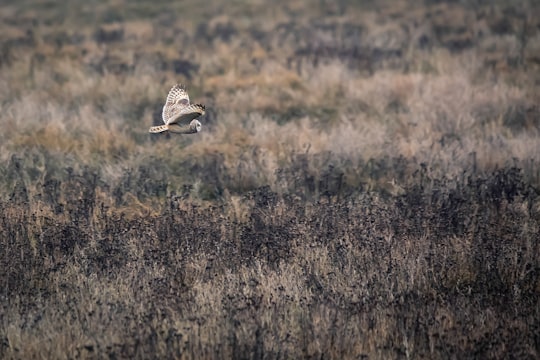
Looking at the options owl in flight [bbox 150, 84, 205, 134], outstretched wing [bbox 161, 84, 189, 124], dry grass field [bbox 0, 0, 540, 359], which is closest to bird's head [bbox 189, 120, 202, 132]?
owl in flight [bbox 150, 84, 205, 134]

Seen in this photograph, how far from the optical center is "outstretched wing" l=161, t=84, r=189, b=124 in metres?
6.47

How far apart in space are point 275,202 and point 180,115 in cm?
125

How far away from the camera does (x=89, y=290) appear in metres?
5.07

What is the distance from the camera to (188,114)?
19.3 ft

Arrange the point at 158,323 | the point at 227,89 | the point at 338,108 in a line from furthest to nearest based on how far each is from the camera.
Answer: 1. the point at 227,89
2. the point at 338,108
3. the point at 158,323

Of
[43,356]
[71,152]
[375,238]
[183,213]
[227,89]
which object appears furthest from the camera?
[227,89]

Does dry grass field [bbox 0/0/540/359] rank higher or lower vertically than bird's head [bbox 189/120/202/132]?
lower

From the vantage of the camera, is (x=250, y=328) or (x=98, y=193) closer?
(x=250, y=328)

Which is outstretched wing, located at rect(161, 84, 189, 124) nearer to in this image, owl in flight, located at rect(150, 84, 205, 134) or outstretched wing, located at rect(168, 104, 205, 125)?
owl in flight, located at rect(150, 84, 205, 134)

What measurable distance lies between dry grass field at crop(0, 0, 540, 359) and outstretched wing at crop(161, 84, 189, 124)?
0.77m

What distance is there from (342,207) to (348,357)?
220 cm

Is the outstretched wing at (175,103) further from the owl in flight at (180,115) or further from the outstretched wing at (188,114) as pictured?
the outstretched wing at (188,114)

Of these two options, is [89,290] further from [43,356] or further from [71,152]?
[71,152]

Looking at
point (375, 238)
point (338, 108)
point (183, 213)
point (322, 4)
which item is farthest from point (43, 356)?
point (322, 4)
